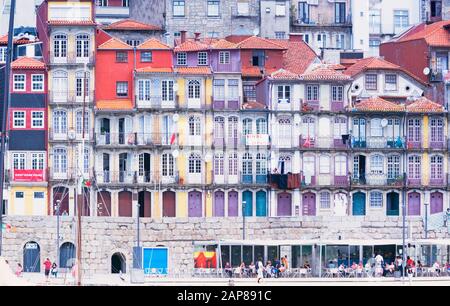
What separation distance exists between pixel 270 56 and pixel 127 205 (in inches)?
164

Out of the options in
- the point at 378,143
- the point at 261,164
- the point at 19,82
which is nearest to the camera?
the point at 19,82

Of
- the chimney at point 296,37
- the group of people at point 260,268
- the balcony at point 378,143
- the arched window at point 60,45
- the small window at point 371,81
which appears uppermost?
the chimney at point 296,37

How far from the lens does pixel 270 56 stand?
26.5 meters

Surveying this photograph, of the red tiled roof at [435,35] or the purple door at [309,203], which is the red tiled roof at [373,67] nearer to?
the red tiled roof at [435,35]

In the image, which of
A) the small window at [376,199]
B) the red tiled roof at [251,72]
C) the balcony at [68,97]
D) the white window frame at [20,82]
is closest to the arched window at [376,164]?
the small window at [376,199]

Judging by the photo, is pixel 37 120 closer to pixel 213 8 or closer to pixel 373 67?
pixel 373 67

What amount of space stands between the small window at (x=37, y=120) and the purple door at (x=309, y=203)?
14.5 feet

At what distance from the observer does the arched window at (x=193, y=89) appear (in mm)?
24938

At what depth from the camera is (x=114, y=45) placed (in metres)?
24.8

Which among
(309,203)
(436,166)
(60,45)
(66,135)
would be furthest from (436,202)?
(60,45)

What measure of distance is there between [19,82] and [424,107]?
22.3ft

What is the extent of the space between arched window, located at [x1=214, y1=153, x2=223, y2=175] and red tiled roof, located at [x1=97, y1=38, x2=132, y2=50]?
7.29ft
